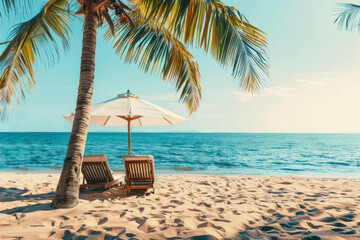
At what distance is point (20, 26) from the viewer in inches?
167

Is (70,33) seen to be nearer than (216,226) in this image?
No

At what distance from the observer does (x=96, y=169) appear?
16.1 ft

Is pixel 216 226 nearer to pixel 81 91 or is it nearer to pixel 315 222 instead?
pixel 315 222

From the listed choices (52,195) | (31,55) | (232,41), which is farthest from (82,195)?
(232,41)

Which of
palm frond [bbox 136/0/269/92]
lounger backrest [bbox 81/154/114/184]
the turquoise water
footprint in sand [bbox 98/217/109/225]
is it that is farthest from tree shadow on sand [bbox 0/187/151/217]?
the turquoise water

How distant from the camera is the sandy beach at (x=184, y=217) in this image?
2.55 m

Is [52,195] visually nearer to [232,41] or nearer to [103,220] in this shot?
[103,220]

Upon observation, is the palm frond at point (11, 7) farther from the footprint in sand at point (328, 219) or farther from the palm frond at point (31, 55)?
the footprint in sand at point (328, 219)

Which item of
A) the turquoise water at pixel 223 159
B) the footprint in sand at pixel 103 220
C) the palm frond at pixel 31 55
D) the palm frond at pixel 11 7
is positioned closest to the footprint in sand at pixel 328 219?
the footprint in sand at pixel 103 220

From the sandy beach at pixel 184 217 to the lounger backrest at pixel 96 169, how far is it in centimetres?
33

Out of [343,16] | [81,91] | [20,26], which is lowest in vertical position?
[81,91]

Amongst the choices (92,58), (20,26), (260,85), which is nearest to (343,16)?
(260,85)

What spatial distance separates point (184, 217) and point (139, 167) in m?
1.92

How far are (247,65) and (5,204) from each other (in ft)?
14.6
